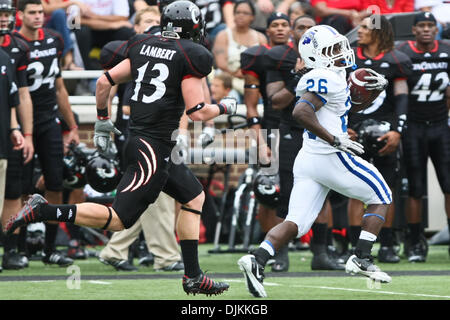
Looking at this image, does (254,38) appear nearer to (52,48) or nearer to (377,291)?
(52,48)

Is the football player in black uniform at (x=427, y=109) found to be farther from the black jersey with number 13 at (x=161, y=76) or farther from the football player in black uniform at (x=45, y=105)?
the black jersey with number 13 at (x=161, y=76)

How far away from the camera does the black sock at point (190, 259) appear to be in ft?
21.4

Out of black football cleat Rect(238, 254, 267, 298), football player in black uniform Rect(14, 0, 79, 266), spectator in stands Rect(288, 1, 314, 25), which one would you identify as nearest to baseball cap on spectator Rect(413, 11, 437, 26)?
spectator in stands Rect(288, 1, 314, 25)

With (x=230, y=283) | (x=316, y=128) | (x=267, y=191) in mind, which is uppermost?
(x=316, y=128)

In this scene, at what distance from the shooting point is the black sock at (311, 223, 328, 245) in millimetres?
8625

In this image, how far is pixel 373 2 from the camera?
11.9 m

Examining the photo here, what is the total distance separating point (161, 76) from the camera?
254 inches

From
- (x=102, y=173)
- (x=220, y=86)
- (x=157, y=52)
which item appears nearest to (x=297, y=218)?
(x=157, y=52)

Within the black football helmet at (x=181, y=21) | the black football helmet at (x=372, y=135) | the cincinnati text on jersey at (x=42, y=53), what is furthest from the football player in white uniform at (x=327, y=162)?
the cincinnati text on jersey at (x=42, y=53)

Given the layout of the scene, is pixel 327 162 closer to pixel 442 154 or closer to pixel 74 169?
pixel 442 154

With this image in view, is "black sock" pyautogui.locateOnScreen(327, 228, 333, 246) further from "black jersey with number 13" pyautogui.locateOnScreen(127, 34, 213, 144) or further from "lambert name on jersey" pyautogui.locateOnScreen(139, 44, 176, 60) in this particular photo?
"lambert name on jersey" pyautogui.locateOnScreen(139, 44, 176, 60)

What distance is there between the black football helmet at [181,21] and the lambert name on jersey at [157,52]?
0.12m

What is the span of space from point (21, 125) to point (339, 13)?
15.6 ft
